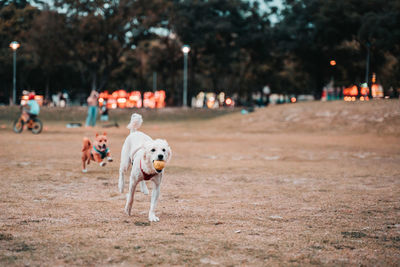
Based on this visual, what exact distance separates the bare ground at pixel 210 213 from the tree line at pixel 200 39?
35.5 meters

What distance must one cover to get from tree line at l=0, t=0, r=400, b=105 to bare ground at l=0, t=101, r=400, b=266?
3552 centimetres

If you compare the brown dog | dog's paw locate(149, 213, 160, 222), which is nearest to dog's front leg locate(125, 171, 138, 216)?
dog's paw locate(149, 213, 160, 222)

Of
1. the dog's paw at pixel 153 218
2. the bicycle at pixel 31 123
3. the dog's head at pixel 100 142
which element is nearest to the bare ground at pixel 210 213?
the dog's paw at pixel 153 218

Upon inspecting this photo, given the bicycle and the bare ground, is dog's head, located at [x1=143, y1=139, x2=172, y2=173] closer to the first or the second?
the bare ground

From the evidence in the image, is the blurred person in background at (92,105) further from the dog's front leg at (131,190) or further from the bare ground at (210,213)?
the dog's front leg at (131,190)

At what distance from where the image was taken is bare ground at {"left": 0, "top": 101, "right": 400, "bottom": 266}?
4785 millimetres

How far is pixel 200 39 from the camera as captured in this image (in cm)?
5491

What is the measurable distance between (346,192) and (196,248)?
4.74 metres

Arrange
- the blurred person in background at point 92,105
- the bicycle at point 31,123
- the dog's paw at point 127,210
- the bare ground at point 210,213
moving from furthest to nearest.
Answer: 1. the blurred person in background at point 92,105
2. the bicycle at point 31,123
3. the dog's paw at point 127,210
4. the bare ground at point 210,213

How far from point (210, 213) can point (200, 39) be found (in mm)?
49343

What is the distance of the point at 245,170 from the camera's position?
39.4ft

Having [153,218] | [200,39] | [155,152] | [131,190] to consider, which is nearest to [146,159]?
[155,152]

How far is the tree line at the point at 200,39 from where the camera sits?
47781 millimetres

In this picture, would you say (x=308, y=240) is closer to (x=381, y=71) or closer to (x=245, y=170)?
(x=245, y=170)
